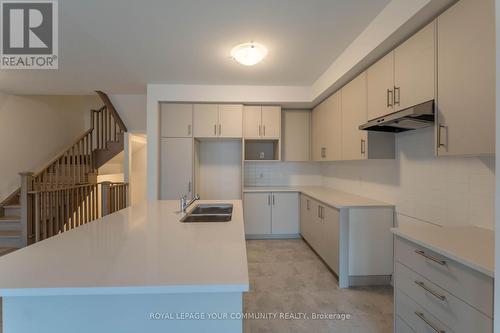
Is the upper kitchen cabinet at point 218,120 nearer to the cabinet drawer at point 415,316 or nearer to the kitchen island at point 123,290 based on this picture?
the kitchen island at point 123,290

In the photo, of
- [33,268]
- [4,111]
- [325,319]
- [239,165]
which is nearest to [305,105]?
[239,165]

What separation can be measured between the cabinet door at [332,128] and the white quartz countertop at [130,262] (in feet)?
6.84

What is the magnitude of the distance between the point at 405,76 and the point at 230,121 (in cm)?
249

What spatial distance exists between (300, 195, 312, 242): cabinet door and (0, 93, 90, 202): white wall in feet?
17.0

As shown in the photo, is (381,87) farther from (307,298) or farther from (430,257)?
(307,298)

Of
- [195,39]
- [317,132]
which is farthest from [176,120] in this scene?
[317,132]

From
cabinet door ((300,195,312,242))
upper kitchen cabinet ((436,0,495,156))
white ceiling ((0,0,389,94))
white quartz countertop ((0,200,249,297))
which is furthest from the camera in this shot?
cabinet door ((300,195,312,242))

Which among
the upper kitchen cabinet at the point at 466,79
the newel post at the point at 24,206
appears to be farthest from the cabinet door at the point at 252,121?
the newel post at the point at 24,206

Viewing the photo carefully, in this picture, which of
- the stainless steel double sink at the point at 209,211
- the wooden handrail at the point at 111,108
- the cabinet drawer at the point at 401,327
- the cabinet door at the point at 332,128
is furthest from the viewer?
the wooden handrail at the point at 111,108

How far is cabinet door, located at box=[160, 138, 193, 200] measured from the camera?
3.72 m

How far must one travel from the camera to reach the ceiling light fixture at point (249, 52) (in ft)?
7.93

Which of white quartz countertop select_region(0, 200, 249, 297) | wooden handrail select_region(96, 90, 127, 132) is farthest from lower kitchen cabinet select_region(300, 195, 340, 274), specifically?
wooden handrail select_region(96, 90, 127, 132)

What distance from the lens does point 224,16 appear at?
6.57ft

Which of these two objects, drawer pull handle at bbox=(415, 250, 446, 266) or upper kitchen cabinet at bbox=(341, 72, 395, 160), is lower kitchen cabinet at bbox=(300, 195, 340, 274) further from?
drawer pull handle at bbox=(415, 250, 446, 266)
